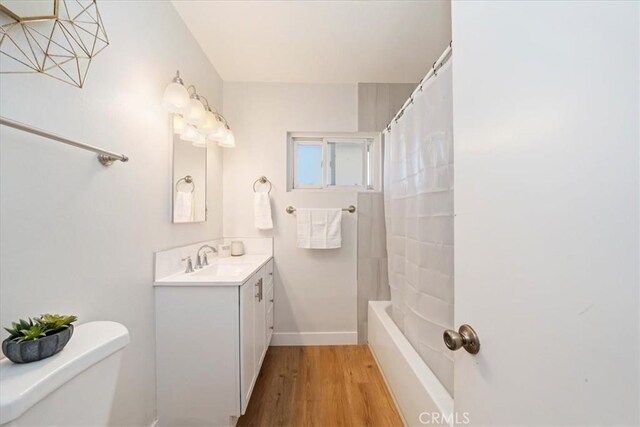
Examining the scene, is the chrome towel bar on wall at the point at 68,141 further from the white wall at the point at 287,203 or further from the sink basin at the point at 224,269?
the white wall at the point at 287,203

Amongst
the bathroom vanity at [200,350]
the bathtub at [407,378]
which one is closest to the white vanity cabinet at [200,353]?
the bathroom vanity at [200,350]

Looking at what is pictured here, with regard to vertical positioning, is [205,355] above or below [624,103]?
below

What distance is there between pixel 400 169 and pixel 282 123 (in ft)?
3.87

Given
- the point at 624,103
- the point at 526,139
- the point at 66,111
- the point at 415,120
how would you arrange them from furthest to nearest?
the point at 415,120 → the point at 66,111 → the point at 526,139 → the point at 624,103

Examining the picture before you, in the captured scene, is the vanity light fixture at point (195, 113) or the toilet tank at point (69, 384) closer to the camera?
the toilet tank at point (69, 384)

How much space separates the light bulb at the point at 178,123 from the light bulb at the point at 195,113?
48 mm

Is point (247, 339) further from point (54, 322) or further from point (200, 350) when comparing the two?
point (54, 322)

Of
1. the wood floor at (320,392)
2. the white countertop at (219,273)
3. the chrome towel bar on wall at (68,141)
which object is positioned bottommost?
the wood floor at (320,392)

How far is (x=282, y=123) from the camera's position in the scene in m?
2.22

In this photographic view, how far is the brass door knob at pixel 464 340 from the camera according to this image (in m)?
0.56

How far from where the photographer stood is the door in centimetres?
32

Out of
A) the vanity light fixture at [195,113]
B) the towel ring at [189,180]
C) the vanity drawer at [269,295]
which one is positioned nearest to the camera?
the vanity light fixture at [195,113]

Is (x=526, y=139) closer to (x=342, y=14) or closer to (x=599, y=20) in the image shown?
(x=599, y=20)

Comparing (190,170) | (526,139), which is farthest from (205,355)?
(526,139)
